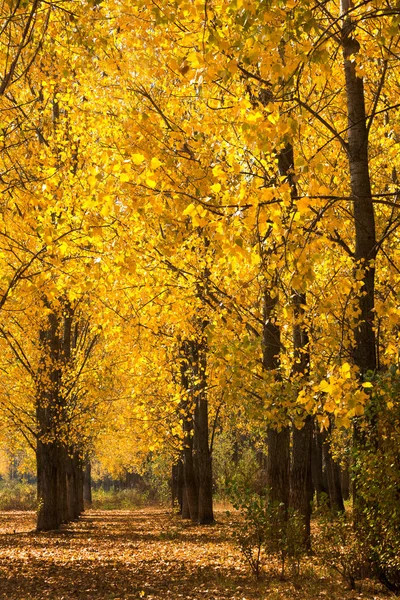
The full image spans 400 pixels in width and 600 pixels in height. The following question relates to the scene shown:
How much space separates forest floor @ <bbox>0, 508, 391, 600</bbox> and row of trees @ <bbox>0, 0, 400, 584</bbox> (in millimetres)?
1451

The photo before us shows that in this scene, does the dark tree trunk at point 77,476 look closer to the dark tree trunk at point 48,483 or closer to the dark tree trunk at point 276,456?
the dark tree trunk at point 48,483

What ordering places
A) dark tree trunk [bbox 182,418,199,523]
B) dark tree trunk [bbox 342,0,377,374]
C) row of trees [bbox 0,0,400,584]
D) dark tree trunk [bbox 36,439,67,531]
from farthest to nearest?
1. dark tree trunk [bbox 182,418,199,523]
2. dark tree trunk [bbox 36,439,67,531]
3. dark tree trunk [bbox 342,0,377,374]
4. row of trees [bbox 0,0,400,584]

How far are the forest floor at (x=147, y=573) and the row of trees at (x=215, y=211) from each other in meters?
1.45

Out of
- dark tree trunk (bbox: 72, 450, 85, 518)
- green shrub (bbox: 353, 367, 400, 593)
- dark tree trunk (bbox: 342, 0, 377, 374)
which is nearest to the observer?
green shrub (bbox: 353, 367, 400, 593)

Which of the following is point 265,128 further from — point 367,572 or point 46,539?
point 46,539

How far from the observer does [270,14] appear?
3.87 m

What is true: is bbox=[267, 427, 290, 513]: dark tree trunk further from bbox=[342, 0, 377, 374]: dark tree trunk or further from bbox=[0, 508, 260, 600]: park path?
bbox=[342, 0, 377, 374]: dark tree trunk

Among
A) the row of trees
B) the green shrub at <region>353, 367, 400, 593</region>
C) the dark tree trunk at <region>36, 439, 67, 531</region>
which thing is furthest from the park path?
the green shrub at <region>353, 367, 400, 593</region>

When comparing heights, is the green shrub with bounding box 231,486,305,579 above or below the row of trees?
below

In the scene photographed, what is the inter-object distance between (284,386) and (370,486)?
1392 millimetres

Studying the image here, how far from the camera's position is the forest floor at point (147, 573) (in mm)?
8117

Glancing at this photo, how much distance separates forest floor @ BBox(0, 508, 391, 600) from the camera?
812 cm

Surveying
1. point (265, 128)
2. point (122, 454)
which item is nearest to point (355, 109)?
point (265, 128)

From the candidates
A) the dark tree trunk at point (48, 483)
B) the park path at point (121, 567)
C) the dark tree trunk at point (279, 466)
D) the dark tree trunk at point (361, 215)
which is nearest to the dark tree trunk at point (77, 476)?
the dark tree trunk at point (48, 483)
